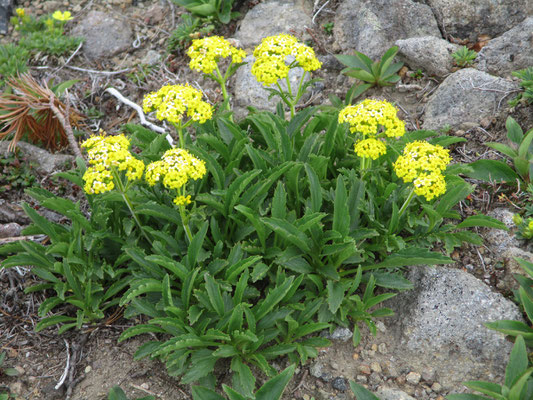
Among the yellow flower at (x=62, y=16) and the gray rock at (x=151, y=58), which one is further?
the yellow flower at (x=62, y=16)

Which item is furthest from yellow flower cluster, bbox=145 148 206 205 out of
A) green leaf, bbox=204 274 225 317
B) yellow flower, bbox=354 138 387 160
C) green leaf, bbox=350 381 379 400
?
green leaf, bbox=350 381 379 400

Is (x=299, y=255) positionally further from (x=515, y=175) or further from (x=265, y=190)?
(x=515, y=175)

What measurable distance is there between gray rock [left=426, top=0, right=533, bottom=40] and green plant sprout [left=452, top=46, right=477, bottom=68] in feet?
1.37

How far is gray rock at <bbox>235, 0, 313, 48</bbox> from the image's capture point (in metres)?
5.46

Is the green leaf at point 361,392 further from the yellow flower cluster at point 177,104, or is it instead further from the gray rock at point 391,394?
the yellow flower cluster at point 177,104

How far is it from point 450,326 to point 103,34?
5084 millimetres

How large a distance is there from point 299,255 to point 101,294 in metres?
1.37

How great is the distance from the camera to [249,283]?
335 cm

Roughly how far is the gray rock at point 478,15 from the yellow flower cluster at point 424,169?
252 centimetres

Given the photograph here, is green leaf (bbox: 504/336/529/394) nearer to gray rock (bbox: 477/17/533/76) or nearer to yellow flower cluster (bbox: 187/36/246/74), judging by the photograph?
yellow flower cluster (bbox: 187/36/246/74)

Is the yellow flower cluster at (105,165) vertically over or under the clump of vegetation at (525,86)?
over

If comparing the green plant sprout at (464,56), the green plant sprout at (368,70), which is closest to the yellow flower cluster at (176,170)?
the green plant sprout at (368,70)

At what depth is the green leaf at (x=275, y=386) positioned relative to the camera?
106 inches

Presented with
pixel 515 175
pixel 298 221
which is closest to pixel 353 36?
pixel 515 175
